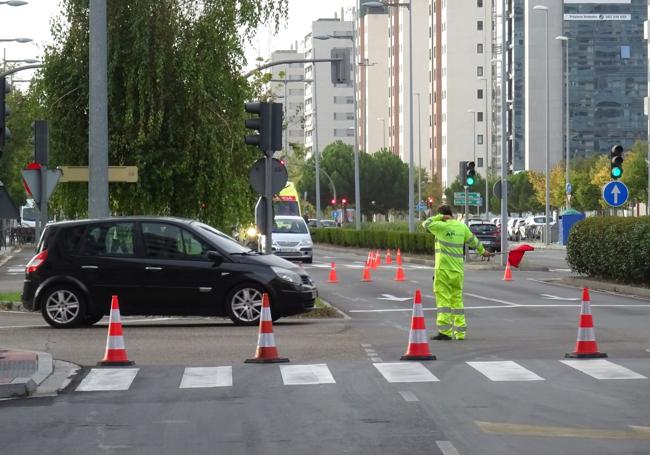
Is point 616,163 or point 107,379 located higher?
point 616,163

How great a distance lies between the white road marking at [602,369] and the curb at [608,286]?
552 inches

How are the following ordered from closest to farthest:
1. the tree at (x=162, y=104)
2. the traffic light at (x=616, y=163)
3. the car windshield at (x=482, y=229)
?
the tree at (x=162, y=104) → the traffic light at (x=616, y=163) → the car windshield at (x=482, y=229)

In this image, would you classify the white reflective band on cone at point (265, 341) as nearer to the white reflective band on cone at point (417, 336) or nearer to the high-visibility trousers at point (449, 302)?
the white reflective band on cone at point (417, 336)

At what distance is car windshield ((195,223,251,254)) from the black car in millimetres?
27

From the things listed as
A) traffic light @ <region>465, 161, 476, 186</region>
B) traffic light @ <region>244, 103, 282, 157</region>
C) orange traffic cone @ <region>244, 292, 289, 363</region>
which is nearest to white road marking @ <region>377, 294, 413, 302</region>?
traffic light @ <region>244, 103, 282, 157</region>

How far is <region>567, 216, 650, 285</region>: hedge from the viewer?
1198 inches

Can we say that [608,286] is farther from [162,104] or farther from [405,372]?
[405,372]

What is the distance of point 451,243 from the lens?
18.6 m

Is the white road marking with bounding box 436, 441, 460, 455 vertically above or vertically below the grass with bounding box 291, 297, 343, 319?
above

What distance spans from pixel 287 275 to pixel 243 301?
0.76 meters

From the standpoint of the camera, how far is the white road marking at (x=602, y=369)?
13.9m

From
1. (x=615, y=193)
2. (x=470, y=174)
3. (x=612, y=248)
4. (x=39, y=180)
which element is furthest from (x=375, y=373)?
(x=470, y=174)

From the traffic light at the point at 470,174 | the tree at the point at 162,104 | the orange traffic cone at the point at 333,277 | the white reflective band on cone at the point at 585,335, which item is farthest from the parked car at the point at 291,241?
the white reflective band on cone at the point at 585,335

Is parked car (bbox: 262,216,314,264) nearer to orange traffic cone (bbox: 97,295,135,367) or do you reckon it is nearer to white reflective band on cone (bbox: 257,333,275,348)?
white reflective band on cone (bbox: 257,333,275,348)
